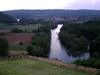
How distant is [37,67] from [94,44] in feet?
88.7

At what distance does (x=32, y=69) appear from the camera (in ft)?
60.2

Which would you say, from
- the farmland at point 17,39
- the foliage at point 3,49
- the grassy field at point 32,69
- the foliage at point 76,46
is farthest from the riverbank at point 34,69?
the foliage at point 76,46

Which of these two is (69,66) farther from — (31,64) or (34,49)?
(34,49)

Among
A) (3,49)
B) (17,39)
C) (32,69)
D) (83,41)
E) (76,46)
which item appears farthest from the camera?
(17,39)

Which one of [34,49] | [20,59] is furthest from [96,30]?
[20,59]

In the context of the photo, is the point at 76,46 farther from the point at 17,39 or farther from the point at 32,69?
the point at 32,69

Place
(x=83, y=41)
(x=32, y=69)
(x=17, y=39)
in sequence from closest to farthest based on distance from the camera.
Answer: (x=32, y=69), (x=83, y=41), (x=17, y=39)

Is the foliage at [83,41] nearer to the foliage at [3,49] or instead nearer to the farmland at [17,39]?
the farmland at [17,39]

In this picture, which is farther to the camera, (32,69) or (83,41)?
(83,41)

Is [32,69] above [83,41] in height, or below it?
above

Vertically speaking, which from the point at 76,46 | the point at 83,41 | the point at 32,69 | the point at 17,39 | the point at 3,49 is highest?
the point at 32,69

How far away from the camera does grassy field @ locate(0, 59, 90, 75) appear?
17.0m

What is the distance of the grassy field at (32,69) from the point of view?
16969mm

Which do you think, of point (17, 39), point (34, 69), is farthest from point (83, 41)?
point (34, 69)
